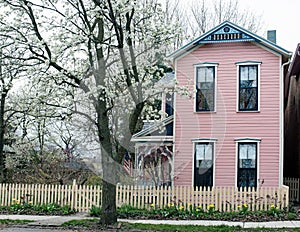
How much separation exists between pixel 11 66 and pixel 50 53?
1.42 m

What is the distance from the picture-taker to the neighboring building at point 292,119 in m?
20.2

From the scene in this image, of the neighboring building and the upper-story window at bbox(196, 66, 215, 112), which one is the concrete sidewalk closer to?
the upper-story window at bbox(196, 66, 215, 112)

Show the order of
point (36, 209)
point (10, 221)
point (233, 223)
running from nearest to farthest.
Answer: point (233, 223) → point (10, 221) → point (36, 209)

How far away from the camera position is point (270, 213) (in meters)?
15.2

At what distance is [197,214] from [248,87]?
5728 millimetres

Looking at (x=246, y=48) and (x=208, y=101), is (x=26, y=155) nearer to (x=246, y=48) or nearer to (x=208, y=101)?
(x=208, y=101)

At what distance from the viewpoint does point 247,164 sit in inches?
709

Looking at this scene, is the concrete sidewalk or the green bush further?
the green bush

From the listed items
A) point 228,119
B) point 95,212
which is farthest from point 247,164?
point 95,212

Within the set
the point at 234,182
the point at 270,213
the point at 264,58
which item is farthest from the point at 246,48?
the point at 270,213

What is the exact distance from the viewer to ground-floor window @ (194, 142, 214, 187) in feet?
60.0

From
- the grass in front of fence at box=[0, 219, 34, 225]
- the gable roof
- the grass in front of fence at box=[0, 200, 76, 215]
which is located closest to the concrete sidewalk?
the grass in front of fence at box=[0, 200, 76, 215]

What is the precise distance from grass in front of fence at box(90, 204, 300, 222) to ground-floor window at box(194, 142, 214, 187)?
2.57 m

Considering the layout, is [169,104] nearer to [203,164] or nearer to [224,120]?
[224,120]
